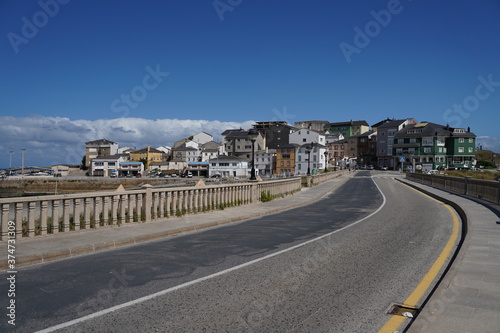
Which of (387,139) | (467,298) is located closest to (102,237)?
(467,298)

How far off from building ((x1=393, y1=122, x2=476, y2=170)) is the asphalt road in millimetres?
106046

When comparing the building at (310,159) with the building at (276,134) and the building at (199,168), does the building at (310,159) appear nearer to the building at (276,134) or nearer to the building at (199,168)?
the building at (276,134)

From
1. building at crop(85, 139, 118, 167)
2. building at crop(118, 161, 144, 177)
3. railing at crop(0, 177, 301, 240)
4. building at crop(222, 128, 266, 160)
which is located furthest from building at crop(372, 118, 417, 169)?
railing at crop(0, 177, 301, 240)

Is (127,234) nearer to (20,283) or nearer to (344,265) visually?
(20,283)

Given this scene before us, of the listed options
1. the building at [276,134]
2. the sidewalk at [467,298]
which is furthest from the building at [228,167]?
the sidewalk at [467,298]

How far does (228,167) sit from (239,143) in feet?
80.7

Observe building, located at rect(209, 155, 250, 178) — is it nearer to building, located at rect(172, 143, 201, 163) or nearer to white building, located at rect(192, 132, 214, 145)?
building, located at rect(172, 143, 201, 163)

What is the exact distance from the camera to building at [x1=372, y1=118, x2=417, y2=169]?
127500mm

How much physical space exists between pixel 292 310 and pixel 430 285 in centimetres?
258

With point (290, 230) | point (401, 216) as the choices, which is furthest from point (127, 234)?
point (401, 216)

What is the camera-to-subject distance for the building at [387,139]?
128m

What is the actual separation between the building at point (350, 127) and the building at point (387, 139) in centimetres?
3755

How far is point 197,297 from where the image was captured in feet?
18.3

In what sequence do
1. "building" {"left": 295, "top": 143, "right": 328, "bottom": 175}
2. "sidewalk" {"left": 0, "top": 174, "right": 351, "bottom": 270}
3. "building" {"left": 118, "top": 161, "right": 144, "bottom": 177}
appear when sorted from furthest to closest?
"building" {"left": 118, "top": 161, "right": 144, "bottom": 177} → "building" {"left": 295, "top": 143, "right": 328, "bottom": 175} → "sidewalk" {"left": 0, "top": 174, "right": 351, "bottom": 270}
